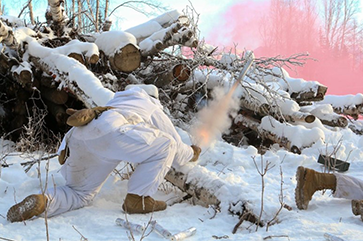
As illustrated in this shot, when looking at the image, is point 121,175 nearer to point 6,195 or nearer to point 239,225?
point 6,195

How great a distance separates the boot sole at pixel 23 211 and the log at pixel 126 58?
10.1 ft

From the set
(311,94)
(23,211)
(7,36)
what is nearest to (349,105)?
(311,94)

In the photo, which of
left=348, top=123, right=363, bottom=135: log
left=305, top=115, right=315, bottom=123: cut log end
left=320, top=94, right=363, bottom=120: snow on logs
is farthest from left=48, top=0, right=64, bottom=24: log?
left=348, top=123, right=363, bottom=135: log

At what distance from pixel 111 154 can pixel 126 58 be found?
2.71m

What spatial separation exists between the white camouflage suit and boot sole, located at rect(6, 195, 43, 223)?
14cm

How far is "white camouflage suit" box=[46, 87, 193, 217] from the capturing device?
8.51ft

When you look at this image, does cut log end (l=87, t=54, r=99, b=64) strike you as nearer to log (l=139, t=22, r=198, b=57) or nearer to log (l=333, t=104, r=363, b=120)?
log (l=139, t=22, r=198, b=57)

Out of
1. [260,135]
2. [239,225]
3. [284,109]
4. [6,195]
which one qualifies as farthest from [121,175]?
[284,109]

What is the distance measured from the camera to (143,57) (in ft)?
18.2

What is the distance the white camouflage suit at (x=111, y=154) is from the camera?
2594mm

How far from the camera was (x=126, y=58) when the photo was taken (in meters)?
5.06

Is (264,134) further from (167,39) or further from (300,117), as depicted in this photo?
(167,39)

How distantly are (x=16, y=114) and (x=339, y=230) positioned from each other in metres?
5.21

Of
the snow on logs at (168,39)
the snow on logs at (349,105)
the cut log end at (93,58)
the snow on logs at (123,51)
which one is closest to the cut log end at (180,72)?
the snow on logs at (168,39)
